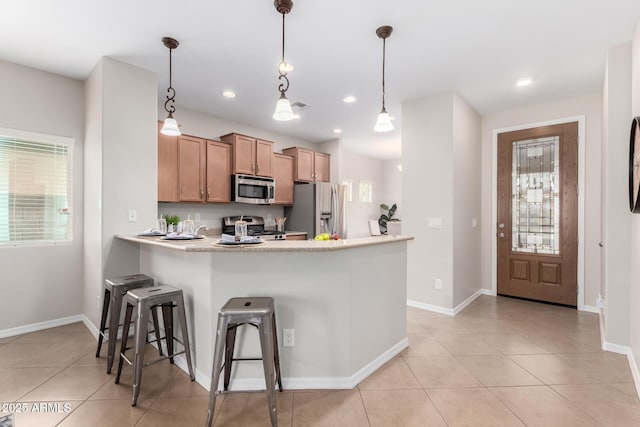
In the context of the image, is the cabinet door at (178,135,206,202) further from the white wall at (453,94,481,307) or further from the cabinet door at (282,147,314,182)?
the white wall at (453,94,481,307)

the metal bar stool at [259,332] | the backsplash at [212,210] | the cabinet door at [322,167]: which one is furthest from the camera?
the cabinet door at [322,167]

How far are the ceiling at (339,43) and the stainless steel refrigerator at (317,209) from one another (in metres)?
1.85

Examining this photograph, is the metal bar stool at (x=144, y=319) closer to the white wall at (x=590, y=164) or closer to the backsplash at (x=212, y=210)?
the backsplash at (x=212, y=210)

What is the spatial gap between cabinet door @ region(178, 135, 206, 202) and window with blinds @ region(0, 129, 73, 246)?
1.14 metres

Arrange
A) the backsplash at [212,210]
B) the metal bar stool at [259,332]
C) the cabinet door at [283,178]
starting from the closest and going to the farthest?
the metal bar stool at [259,332] < the backsplash at [212,210] < the cabinet door at [283,178]

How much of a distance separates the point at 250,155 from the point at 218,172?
580 millimetres

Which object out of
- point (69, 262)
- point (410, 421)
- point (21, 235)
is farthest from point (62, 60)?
point (410, 421)

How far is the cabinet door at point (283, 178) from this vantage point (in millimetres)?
5316

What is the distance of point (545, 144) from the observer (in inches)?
164

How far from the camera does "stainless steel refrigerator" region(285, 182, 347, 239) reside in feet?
17.7

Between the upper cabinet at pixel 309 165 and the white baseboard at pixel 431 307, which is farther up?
the upper cabinet at pixel 309 165

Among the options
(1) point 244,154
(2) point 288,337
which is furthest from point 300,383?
(1) point 244,154

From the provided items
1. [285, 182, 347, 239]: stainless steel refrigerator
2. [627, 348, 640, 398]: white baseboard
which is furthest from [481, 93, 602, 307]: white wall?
[285, 182, 347, 239]: stainless steel refrigerator

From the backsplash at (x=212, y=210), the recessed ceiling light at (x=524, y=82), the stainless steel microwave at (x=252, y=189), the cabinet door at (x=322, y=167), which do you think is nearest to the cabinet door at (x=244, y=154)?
the stainless steel microwave at (x=252, y=189)
